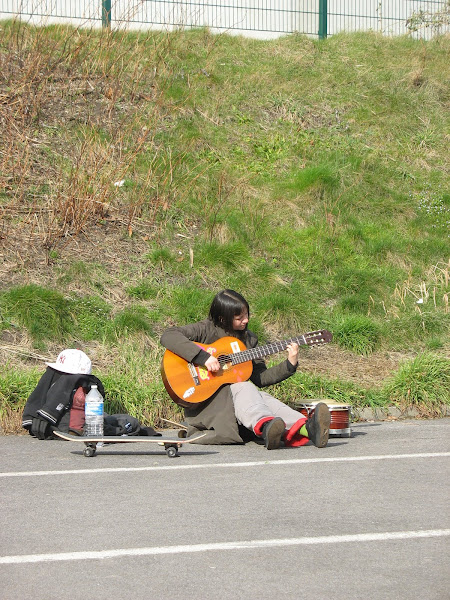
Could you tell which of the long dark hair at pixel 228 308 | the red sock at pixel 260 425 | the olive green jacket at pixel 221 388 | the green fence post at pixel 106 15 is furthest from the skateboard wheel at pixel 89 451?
the green fence post at pixel 106 15

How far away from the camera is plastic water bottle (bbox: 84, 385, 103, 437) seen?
7805mm

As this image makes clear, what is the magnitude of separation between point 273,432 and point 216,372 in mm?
982

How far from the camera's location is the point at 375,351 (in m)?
11.4

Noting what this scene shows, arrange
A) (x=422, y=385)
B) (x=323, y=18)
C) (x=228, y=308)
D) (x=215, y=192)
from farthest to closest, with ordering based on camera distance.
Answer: (x=323, y=18) < (x=215, y=192) < (x=422, y=385) < (x=228, y=308)

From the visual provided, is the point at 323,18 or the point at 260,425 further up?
the point at 323,18

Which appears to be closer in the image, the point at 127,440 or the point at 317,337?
the point at 127,440

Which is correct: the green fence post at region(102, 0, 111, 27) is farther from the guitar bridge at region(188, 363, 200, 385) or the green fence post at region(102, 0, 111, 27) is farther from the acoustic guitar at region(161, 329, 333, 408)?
the guitar bridge at region(188, 363, 200, 385)

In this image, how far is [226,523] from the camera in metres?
5.18

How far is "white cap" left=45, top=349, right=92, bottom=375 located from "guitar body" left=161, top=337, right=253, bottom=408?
0.72 m

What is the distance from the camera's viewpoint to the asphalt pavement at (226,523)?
4.13 metres

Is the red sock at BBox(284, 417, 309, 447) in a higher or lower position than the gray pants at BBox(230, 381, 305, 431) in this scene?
lower

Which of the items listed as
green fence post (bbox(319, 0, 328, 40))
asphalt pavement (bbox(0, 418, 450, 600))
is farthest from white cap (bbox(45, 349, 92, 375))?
green fence post (bbox(319, 0, 328, 40))

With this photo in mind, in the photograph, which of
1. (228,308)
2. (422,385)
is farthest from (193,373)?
(422,385)

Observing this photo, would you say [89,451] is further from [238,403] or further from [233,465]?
[238,403]
